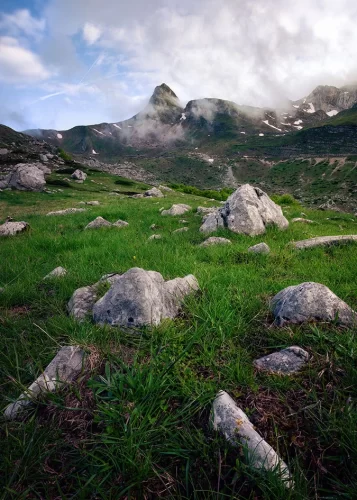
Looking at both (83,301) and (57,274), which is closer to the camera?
(83,301)

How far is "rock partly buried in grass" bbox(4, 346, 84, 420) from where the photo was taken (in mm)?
2154

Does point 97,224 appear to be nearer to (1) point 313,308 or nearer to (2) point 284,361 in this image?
(1) point 313,308

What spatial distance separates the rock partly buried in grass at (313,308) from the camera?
2986 millimetres

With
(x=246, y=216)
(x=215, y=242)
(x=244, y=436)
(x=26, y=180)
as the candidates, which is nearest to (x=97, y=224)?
(x=215, y=242)

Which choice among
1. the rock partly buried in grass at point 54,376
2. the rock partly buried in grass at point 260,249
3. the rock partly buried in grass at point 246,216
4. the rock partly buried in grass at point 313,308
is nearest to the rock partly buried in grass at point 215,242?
the rock partly buried in grass at point 260,249

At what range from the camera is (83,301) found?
3725mm

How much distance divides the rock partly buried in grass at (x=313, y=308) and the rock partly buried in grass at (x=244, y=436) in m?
1.40

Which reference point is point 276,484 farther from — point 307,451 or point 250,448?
point 307,451

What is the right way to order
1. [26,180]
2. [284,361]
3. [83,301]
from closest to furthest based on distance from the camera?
[284,361] → [83,301] → [26,180]

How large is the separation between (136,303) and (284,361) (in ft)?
5.62

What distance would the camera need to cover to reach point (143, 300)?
3.12 metres

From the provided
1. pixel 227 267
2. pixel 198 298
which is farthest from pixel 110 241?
pixel 198 298

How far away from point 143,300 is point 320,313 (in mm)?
2096

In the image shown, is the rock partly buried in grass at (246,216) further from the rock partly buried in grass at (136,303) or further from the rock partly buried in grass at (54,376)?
the rock partly buried in grass at (54,376)
